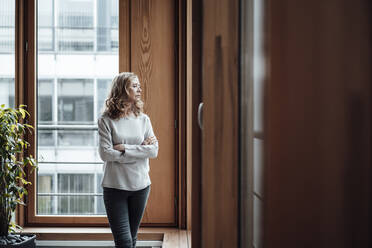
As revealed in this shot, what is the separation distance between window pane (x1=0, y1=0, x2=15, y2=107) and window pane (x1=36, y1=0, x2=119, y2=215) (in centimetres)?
21

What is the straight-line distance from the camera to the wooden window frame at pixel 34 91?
9.71 ft

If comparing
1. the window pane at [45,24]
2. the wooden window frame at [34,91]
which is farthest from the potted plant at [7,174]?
the window pane at [45,24]

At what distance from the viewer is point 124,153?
200 centimetres

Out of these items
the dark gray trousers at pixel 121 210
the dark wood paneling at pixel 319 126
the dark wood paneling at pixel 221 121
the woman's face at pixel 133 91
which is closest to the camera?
the dark wood paneling at pixel 319 126

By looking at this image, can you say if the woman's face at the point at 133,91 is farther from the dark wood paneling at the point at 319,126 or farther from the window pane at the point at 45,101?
the dark wood paneling at the point at 319,126

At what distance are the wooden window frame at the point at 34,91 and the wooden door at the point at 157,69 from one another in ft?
0.09

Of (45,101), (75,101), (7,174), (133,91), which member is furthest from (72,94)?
(133,91)

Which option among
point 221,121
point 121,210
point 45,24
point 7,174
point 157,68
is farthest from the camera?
point 45,24

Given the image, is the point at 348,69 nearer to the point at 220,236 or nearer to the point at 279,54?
the point at 279,54

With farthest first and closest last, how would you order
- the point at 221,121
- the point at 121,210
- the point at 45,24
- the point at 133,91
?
1. the point at 45,24
2. the point at 133,91
3. the point at 121,210
4. the point at 221,121

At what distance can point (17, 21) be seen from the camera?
2.98 metres

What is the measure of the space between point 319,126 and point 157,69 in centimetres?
271

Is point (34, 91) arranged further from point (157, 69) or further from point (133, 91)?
point (133, 91)

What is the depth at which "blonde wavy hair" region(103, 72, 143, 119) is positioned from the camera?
2.05 meters
